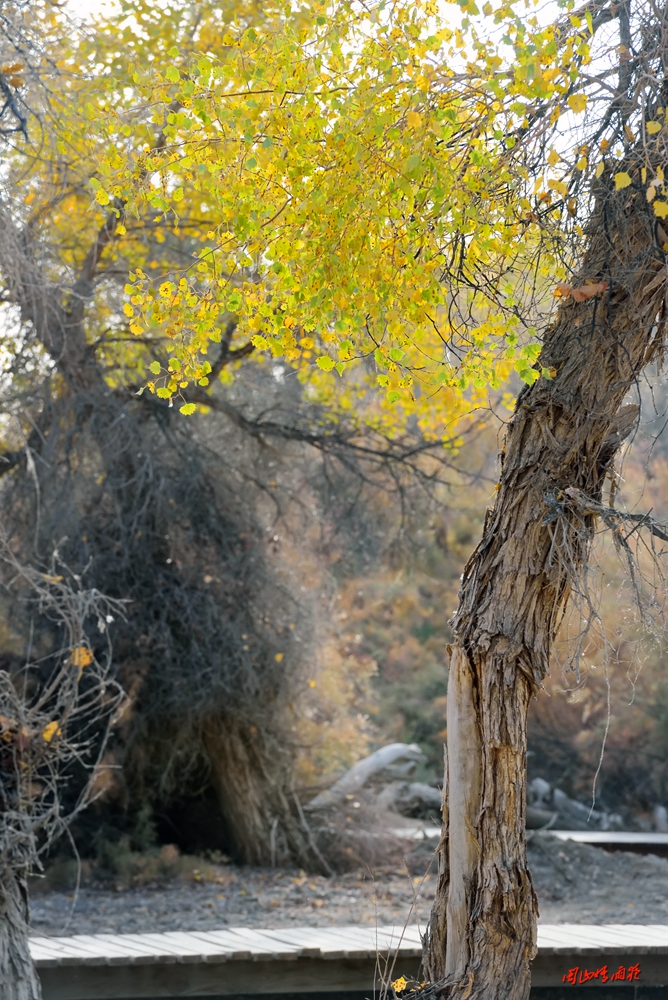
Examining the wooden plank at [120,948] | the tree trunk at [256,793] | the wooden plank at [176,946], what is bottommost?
the wooden plank at [120,948]

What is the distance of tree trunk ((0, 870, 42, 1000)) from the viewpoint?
4289 millimetres

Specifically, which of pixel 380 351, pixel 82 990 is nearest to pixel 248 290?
pixel 380 351

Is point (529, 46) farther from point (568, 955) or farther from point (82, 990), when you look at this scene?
point (82, 990)

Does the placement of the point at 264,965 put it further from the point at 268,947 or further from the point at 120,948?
the point at 120,948

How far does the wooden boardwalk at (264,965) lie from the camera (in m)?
5.25

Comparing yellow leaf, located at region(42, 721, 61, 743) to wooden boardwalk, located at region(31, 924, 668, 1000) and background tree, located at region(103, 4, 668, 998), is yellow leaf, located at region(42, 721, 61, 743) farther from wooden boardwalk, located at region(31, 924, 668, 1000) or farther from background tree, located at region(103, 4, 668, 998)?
background tree, located at region(103, 4, 668, 998)

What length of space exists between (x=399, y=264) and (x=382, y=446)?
18.5ft

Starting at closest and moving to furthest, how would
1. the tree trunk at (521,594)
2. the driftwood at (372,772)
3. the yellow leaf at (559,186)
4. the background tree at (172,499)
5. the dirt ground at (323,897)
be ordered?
the yellow leaf at (559,186)
the tree trunk at (521,594)
the dirt ground at (323,897)
the background tree at (172,499)
the driftwood at (372,772)

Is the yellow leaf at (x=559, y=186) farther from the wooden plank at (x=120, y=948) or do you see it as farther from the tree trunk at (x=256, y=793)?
the tree trunk at (x=256, y=793)

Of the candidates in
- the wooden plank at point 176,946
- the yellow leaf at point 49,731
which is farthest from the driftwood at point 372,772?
the yellow leaf at point 49,731

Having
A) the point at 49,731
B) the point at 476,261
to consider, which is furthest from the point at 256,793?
the point at 476,261

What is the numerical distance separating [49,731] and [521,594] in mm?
2332

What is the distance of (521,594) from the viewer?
3.68m
